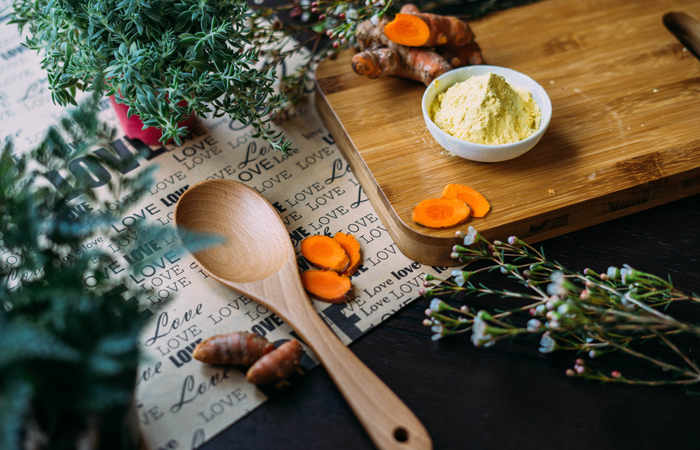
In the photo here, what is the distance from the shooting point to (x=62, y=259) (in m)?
0.84

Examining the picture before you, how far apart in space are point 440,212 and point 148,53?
2.60ft

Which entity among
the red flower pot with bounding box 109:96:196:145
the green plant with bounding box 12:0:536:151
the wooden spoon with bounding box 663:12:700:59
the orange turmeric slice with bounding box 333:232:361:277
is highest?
the green plant with bounding box 12:0:536:151

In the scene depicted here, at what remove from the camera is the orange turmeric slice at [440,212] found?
120 centimetres

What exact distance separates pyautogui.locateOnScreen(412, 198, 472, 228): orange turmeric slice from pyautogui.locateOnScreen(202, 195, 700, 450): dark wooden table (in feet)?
0.70

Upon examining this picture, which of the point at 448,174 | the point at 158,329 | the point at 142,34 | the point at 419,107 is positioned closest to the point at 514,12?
the point at 419,107

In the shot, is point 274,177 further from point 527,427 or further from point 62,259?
point 527,427

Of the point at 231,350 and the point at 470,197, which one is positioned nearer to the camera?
the point at 231,350

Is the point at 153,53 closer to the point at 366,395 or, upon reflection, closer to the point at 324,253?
the point at 324,253

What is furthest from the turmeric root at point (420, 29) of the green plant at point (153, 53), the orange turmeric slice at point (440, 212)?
the orange turmeric slice at point (440, 212)

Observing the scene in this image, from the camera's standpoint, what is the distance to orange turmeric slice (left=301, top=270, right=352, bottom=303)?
45.4 inches

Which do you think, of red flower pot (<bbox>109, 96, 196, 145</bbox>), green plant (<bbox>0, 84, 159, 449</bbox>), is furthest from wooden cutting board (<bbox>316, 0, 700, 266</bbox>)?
green plant (<bbox>0, 84, 159, 449</bbox>)

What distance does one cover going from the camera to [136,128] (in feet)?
4.63

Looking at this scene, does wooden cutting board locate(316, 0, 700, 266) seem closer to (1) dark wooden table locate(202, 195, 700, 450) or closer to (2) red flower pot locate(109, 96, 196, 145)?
(1) dark wooden table locate(202, 195, 700, 450)

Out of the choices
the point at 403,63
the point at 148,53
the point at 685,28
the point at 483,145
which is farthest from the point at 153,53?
the point at 685,28
